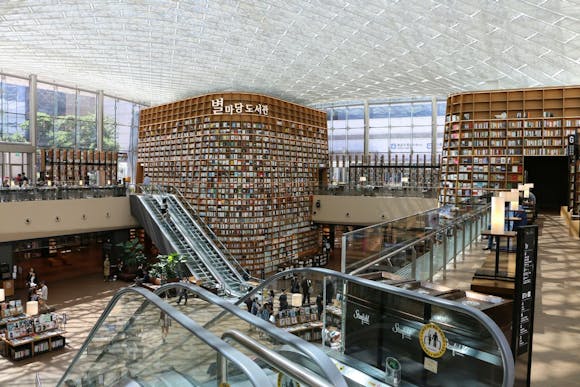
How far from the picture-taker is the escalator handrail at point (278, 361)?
1327 mm

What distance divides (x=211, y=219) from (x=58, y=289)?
539 cm

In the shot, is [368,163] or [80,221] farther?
[368,163]

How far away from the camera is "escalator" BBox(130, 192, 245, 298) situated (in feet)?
45.7

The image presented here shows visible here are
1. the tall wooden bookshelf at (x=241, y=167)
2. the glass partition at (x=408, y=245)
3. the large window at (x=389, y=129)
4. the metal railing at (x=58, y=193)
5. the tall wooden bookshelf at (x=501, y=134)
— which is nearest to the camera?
the glass partition at (x=408, y=245)

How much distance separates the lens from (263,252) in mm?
17500

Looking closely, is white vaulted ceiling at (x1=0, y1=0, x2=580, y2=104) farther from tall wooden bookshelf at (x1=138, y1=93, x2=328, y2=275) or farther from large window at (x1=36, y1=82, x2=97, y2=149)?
tall wooden bookshelf at (x1=138, y1=93, x2=328, y2=275)

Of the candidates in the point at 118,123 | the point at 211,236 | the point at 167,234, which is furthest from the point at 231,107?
the point at 118,123

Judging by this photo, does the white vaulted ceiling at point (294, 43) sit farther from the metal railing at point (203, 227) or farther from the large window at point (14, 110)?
the metal railing at point (203, 227)

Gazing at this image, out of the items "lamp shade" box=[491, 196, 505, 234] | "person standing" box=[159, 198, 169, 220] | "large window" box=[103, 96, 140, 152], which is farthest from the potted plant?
"lamp shade" box=[491, 196, 505, 234]

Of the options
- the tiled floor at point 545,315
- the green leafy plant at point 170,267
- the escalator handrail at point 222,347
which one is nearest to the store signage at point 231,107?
the green leafy plant at point 170,267

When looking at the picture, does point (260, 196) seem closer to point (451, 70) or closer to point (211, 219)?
point (211, 219)

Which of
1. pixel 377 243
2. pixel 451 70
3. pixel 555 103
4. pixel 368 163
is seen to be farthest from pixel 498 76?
pixel 377 243

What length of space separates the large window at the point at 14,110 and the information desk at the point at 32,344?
12549 mm

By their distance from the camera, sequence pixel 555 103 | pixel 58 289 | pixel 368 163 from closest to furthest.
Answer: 1. pixel 555 103
2. pixel 58 289
3. pixel 368 163
